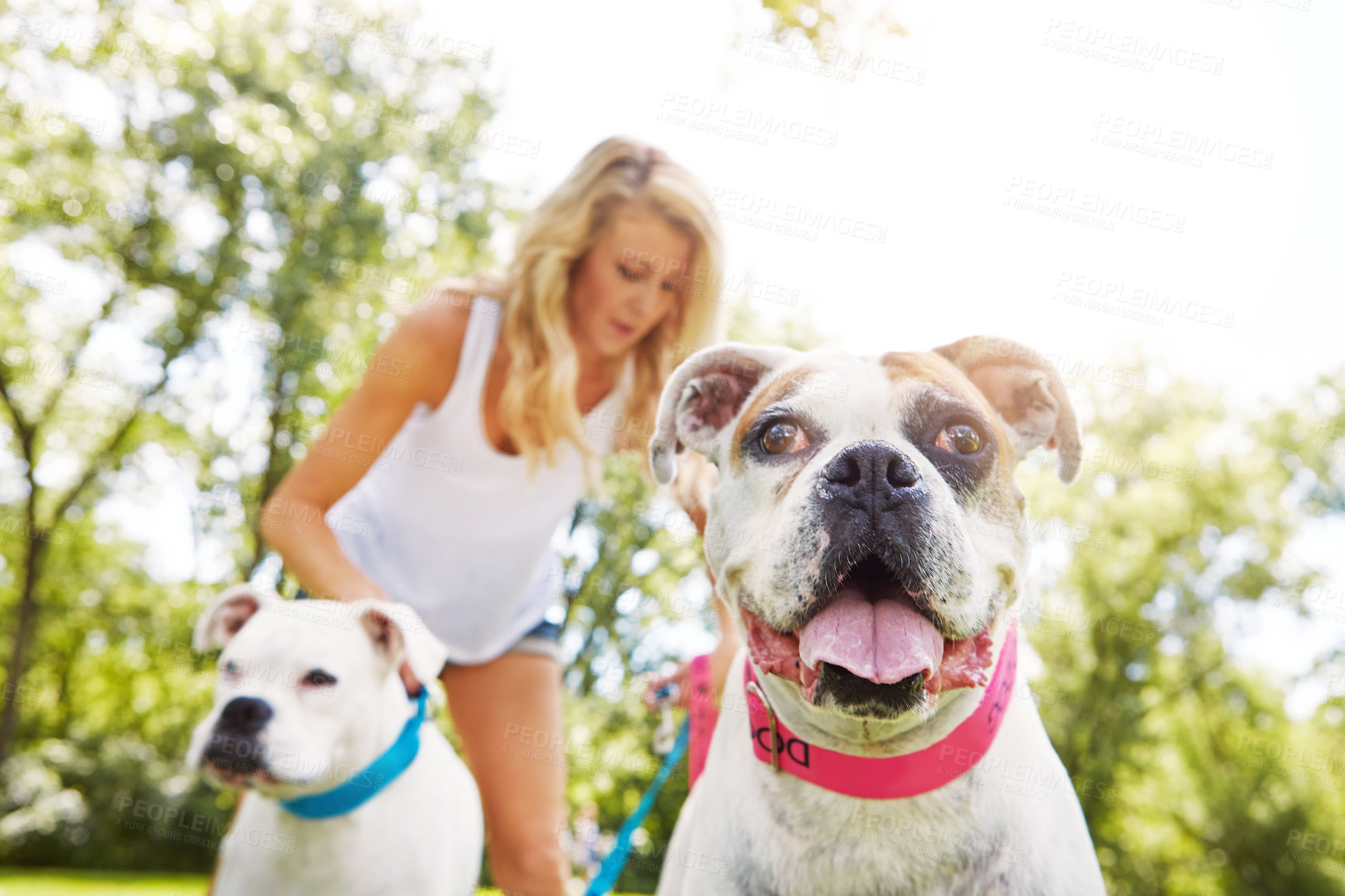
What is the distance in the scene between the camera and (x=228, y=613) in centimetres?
298

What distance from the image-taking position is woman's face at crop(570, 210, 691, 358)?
3.54 meters

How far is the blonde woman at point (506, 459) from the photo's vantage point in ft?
10.5

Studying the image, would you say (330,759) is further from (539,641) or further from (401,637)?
(539,641)

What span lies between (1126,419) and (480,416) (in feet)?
67.2

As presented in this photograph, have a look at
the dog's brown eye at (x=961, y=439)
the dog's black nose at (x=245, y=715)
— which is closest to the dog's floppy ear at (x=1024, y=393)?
the dog's brown eye at (x=961, y=439)

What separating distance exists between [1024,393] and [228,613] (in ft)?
8.59

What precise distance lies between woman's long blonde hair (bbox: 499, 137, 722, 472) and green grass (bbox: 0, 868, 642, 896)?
10558mm

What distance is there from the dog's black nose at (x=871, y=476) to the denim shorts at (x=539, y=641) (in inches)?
75.7

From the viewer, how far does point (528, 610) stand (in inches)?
137

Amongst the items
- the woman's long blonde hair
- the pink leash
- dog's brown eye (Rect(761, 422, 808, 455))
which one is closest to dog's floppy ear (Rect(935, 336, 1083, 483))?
dog's brown eye (Rect(761, 422, 808, 455))

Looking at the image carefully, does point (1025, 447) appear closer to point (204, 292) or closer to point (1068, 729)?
point (204, 292)

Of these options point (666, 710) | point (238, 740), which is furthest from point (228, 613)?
point (666, 710)

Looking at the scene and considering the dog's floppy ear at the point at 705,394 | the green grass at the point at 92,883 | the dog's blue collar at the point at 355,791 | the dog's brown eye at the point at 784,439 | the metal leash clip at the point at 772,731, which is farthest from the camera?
the green grass at the point at 92,883

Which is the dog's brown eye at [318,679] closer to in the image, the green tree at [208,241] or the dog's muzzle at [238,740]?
the dog's muzzle at [238,740]
